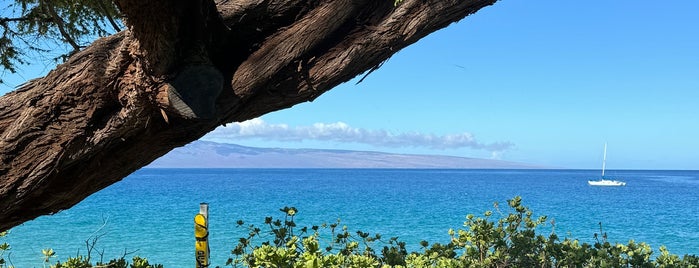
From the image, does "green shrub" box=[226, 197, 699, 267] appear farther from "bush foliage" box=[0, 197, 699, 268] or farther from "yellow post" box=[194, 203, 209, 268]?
"yellow post" box=[194, 203, 209, 268]

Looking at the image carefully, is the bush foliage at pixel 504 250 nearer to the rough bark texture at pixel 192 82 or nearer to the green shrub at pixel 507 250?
the green shrub at pixel 507 250

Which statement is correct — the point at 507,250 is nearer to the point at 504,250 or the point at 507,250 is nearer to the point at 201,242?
the point at 504,250

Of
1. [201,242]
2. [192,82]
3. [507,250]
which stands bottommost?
[507,250]

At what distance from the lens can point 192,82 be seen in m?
2.14

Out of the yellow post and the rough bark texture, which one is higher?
the rough bark texture

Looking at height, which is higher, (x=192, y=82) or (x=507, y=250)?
(x=192, y=82)

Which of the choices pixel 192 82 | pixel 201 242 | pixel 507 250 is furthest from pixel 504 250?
pixel 192 82

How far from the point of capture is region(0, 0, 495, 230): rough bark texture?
219 centimetres

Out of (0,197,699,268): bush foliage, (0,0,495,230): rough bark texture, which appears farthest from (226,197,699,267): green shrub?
(0,0,495,230): rough bark texture

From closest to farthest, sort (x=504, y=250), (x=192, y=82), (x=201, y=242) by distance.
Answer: (x=192, y=82), (x=201, y=242), (x=504, y=250)

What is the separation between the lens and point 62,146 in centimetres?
227

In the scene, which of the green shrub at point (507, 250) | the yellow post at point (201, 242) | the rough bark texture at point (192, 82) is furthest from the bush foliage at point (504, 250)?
the rough bark texture at point (192, 82)

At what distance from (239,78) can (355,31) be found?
0.49 meters

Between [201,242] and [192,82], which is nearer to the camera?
[192,82]
